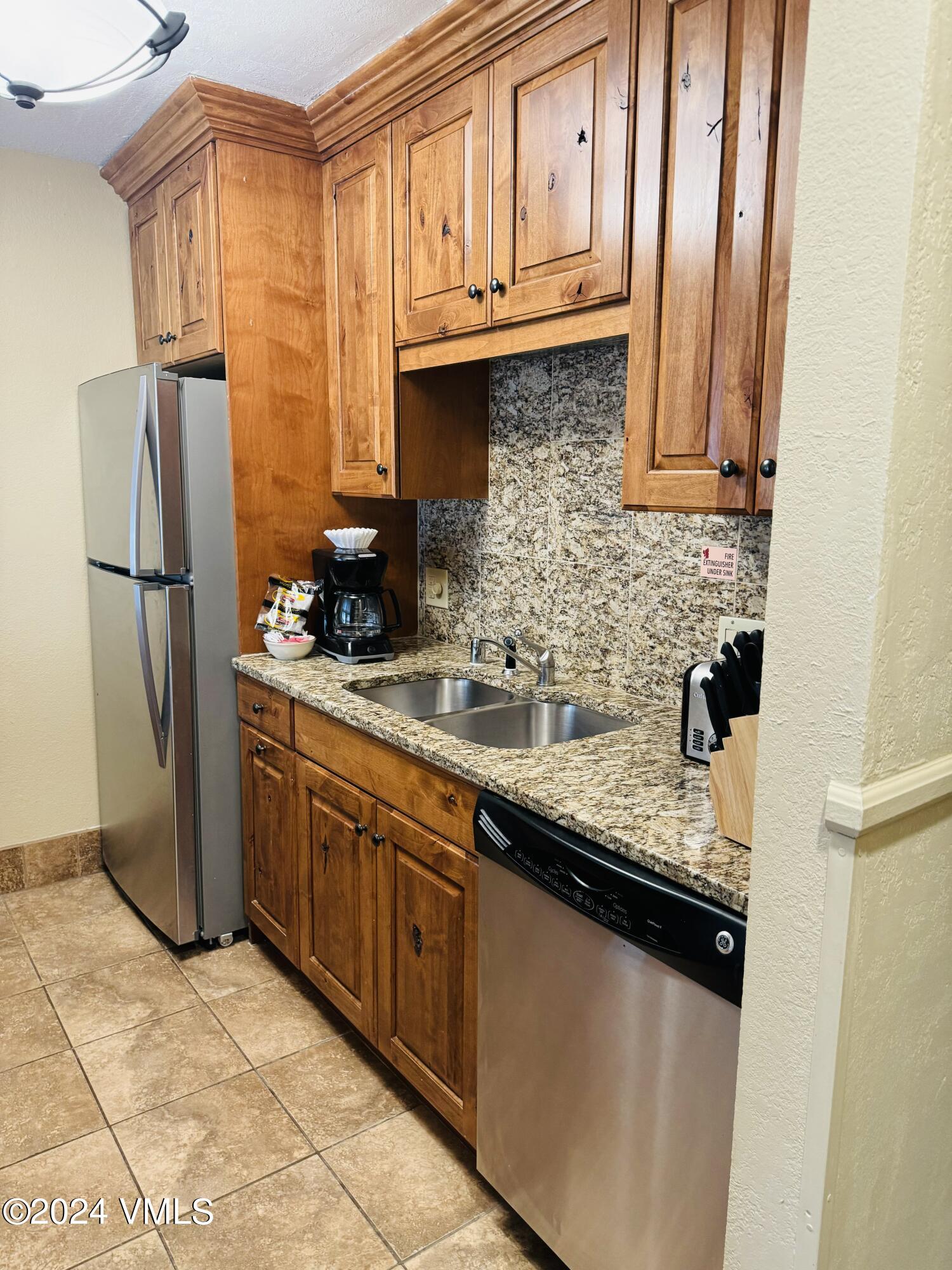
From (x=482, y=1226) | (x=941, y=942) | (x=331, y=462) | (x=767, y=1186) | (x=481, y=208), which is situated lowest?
(x=482, y=1226)

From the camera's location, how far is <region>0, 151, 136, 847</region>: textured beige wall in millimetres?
3045

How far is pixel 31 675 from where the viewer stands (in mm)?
3207

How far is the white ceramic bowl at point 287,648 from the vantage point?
2637 mm

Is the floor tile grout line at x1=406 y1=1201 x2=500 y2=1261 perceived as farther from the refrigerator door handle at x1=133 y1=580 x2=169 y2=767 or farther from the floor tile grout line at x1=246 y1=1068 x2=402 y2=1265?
the refrigerator door handle at x1=133 y1=580 x2=169 y2=767

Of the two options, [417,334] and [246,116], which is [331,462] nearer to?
[417,334]

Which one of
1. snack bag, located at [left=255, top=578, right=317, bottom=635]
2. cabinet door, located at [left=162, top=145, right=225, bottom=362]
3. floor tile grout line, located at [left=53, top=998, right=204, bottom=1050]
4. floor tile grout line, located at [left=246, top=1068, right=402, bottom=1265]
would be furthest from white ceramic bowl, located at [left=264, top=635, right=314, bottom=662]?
floor tile grout line, located at [left=246, top=1068, right=402, bottom=1265]

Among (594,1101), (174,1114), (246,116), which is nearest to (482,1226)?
(594,1101)

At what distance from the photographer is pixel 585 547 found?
2.32 meters

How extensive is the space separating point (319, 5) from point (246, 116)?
55 cm

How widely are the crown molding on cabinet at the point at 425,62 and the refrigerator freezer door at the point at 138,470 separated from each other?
845 millimetres

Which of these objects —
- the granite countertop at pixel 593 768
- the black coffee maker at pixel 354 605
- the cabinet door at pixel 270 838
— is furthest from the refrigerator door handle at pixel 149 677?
the black coffee maker at pixel 354 605

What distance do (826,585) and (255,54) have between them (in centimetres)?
214

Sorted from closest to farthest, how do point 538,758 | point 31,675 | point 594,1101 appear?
point 594,1101
point 538,758
point 31,675

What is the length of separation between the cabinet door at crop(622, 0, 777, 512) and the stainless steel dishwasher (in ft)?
2.23
